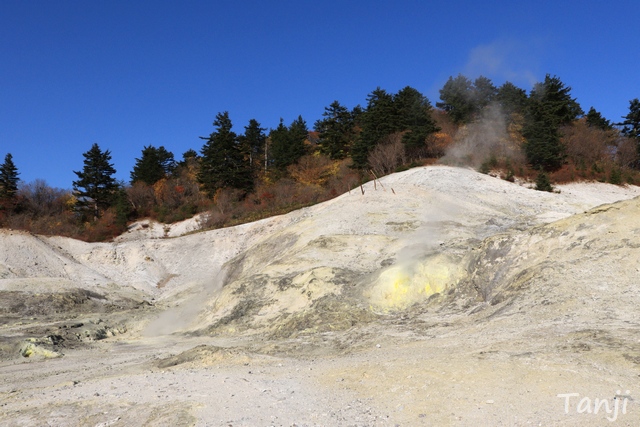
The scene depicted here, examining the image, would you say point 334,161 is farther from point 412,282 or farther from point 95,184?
point 412,282

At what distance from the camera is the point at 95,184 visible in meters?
54.7

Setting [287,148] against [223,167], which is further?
[287,148]

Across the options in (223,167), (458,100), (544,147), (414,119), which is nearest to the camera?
(544,147)

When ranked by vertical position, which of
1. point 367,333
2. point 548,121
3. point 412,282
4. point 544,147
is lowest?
point 367,333

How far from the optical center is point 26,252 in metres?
31.5

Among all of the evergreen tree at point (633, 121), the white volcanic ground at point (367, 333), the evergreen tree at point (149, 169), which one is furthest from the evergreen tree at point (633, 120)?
the evergreen tree at point (149, 169)

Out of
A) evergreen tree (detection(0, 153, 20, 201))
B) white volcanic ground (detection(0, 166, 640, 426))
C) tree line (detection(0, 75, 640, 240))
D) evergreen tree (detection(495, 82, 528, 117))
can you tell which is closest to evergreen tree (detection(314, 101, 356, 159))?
tree line (detection(0, 75, 640, 240))

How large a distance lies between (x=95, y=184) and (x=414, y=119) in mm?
38847

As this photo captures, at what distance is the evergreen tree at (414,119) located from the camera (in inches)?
1829

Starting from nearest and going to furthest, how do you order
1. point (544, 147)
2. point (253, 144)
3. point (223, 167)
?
point (544, 147) < point (223, 167) < point (253, 144)

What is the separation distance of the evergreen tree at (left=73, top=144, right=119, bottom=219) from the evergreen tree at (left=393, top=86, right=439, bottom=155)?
119ft

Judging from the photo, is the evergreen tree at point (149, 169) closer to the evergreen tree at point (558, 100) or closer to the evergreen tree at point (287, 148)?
the evergreen tree at point (287, 148)

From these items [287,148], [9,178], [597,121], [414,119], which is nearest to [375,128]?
[414,119]

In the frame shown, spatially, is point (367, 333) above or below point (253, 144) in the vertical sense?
below
